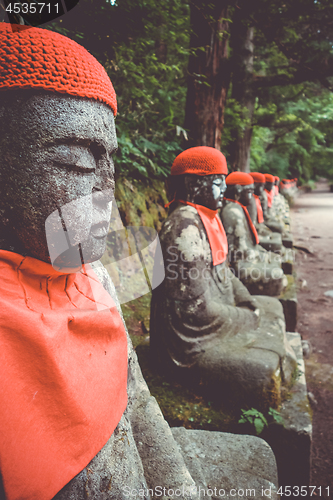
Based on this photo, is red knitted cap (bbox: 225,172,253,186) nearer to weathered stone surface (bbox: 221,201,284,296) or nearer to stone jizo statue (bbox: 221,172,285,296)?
stone jizo statue (bbox: 221,172,285,296)

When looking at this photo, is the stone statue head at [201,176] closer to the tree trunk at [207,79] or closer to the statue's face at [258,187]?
the tree trunk at [207,79]

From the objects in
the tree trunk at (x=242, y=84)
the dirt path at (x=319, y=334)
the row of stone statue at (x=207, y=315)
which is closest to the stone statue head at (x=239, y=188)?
the row of stone statue at (x=207, y=315)

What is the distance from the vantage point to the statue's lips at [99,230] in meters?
0.90

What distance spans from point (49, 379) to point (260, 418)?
1.79 m

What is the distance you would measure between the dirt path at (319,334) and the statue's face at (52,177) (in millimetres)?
2533

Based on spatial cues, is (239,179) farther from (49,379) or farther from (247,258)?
(49,379)

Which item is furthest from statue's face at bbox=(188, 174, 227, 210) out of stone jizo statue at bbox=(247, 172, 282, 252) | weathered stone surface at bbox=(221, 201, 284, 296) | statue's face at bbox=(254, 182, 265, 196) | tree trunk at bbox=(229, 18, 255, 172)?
tree trunk at bbox=(229, 18, 255, 172)

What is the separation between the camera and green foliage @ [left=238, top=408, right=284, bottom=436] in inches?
83.2

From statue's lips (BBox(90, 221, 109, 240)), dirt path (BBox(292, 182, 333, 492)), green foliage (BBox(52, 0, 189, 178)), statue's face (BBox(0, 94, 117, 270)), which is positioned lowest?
dirt path (BBox(292, 182, 333, 492))

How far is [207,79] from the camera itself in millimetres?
4430

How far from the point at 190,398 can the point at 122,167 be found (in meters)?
2.80

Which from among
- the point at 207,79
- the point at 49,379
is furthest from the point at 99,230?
the point at 207,79

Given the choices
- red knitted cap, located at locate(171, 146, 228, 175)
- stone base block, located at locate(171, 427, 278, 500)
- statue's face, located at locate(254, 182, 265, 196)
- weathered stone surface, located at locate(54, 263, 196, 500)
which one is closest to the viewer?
weathered stone surface, located at locate(54, 263, 196, 500)

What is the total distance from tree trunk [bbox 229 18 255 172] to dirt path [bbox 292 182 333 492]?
282cm
